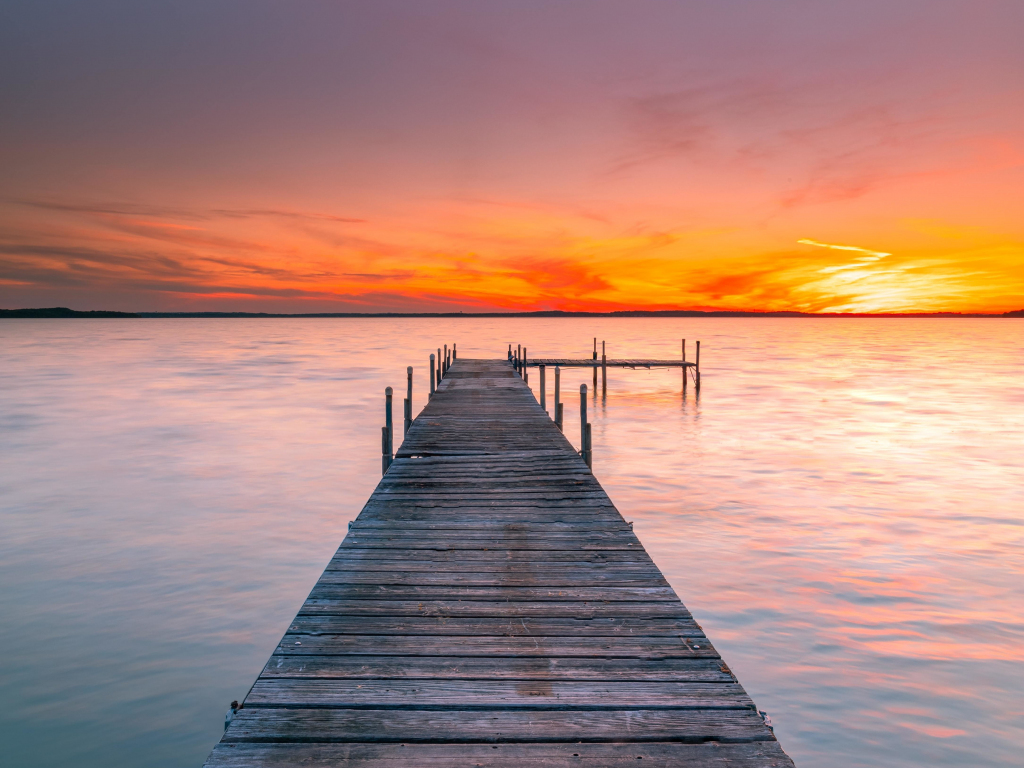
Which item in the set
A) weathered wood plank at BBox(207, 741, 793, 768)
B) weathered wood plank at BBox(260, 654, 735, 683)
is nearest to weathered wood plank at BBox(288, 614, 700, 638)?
weathered wood plank at BBox(260, 654, 735, 683)

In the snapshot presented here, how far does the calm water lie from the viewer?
6.23 m

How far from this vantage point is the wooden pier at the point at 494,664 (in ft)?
10.2

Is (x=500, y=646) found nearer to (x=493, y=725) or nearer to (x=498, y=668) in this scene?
(x=498, y=668)

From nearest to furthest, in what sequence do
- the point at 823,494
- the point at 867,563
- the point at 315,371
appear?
the point at 867,563
the point at 823,494
the point at 315,371

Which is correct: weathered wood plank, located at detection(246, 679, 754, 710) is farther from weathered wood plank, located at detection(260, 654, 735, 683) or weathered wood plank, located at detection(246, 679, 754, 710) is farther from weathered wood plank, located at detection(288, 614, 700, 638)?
weathered wood plank, located at detection(288, 614, 700, 638)

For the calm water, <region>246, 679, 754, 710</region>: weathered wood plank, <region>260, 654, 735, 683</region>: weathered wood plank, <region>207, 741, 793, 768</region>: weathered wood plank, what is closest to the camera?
<region>207, 741, 793, 768</region>: weathered wood plank

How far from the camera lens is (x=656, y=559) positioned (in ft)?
33.3

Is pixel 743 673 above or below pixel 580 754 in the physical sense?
below

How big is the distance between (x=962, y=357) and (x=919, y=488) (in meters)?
59.2

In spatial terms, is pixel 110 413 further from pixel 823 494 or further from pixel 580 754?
pixel 580 754

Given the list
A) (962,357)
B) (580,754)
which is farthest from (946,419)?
(962,357)

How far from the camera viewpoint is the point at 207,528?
39.3 ft

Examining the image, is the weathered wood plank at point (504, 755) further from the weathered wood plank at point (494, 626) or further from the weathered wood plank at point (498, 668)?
the weathered wood plank at point (494, 626)

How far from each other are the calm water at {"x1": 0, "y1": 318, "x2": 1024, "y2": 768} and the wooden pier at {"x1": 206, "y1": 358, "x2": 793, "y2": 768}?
8.11 feet
